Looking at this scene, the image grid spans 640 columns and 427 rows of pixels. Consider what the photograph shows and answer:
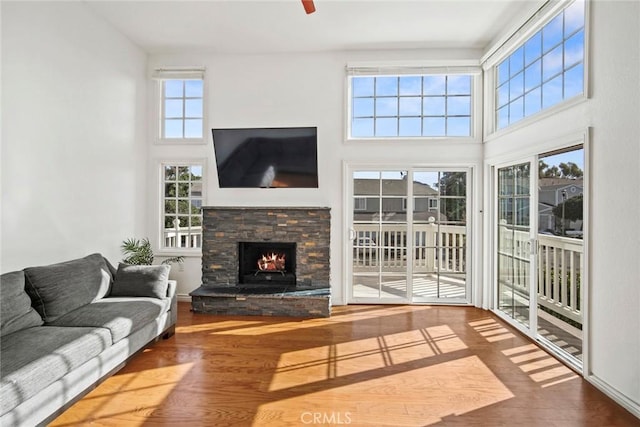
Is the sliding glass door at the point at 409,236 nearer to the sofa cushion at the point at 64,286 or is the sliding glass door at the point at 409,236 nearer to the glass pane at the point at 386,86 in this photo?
the glass pane at the point at 386,86

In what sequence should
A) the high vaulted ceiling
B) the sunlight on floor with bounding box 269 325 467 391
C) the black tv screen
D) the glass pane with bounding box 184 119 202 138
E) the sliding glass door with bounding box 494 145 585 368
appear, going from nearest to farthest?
the sunlight on floor with bounding box 269 325 467 391
the sliding glass door with bounding box 494 145 585 368
the high vaulted ceiling
the black tv screen
the glass pane with bounding box 184 119 202 138

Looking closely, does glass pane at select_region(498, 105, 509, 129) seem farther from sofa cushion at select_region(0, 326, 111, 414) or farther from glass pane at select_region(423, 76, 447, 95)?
sofa cushion at select_region(0, 326, 111, 414)

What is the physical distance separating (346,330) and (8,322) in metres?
2.78

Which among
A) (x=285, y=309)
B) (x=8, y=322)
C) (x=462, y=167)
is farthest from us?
(x=462, y=167)

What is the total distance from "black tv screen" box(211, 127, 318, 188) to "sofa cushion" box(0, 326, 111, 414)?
2531 millimetres

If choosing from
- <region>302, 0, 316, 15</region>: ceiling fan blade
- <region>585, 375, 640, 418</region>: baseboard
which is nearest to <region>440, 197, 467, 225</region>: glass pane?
<region>585, 375, 640, 418</region>: baseboard

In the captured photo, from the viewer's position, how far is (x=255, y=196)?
4605 mm

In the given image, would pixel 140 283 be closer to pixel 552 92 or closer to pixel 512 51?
pixel 552 92

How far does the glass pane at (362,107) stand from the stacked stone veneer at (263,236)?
1.42 metres

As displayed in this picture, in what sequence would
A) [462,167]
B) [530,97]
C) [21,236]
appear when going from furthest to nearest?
[462,167], [530,97], [21,236]

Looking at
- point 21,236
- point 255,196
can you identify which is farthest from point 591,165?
point 21,236

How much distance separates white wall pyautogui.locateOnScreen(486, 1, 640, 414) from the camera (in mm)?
2209

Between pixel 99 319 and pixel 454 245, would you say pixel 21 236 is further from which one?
pixel 454 245

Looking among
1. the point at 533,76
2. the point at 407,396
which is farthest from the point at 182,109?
the point at 407,396
